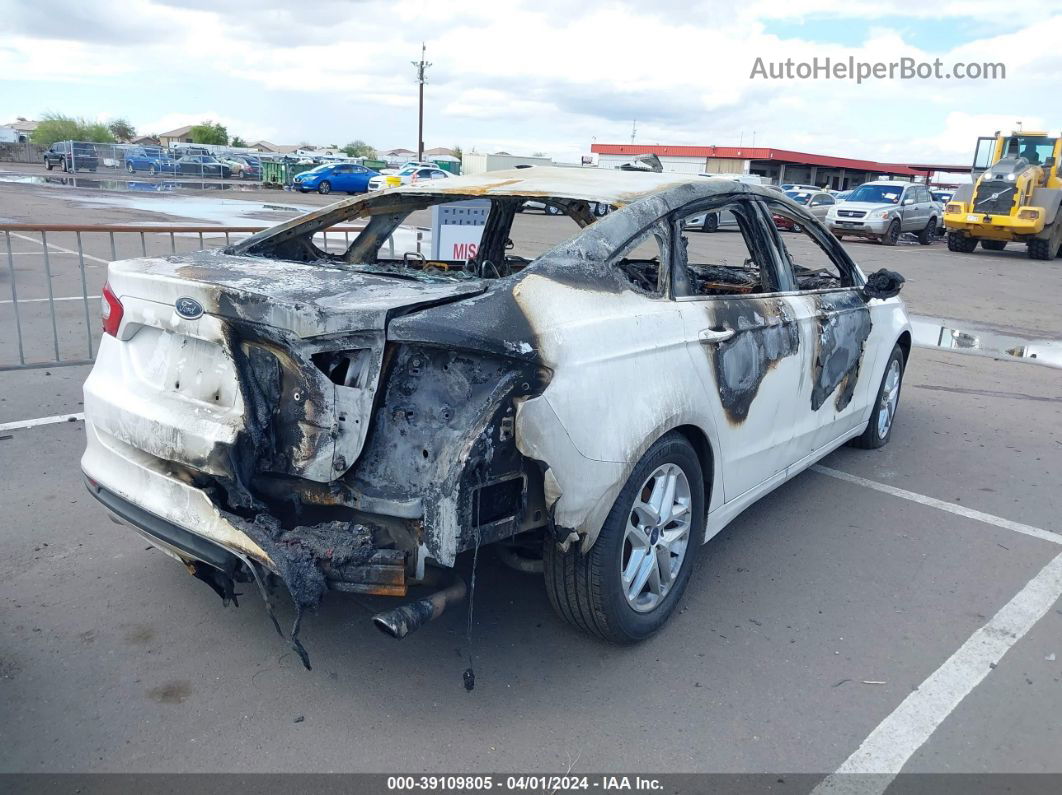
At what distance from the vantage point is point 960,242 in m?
23.3

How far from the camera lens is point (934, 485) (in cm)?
529

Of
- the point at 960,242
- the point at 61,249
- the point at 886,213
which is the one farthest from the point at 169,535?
the point at 886,213

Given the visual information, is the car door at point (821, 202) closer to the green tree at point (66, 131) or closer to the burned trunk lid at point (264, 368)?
the burned trunk lid at point (264, 368)

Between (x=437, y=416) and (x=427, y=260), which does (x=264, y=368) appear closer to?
(x=437, y=416)

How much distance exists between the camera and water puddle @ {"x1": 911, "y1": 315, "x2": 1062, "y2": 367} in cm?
960

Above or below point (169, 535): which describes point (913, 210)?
above

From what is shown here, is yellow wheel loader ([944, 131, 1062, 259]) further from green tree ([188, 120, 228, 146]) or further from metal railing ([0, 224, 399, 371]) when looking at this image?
green tree ([188, 120, 228, 146])

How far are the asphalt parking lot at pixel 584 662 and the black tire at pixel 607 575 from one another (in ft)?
0.55

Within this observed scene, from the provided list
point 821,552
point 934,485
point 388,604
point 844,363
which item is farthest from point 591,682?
point 934,485

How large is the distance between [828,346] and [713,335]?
133 centimetres

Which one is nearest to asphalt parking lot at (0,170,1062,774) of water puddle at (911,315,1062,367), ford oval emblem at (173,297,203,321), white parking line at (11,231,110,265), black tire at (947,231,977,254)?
ford oval emblem at (173,297,203,321)

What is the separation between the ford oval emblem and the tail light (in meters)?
0.44

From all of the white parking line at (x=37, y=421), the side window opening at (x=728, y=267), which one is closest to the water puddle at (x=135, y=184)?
the white parking line at (x=37, y=421)

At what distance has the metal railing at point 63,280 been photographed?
23.1ft
